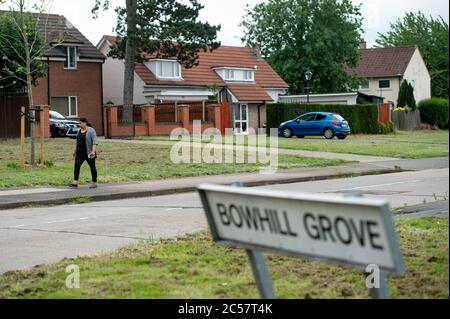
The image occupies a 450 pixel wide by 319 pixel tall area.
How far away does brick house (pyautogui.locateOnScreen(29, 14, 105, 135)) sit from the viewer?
4941 centimetres

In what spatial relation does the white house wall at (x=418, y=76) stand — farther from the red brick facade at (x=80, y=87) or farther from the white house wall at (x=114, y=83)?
the red brick facade at (x=80, y=87)

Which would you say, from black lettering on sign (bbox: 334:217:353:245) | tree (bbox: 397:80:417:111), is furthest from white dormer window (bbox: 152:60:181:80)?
black lettering on sign (bbox: 334:217:353:245)

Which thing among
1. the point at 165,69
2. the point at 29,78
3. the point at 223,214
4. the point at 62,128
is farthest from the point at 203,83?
the point at 223,214

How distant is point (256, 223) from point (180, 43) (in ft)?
143

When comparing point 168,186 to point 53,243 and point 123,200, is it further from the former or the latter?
point 53,243

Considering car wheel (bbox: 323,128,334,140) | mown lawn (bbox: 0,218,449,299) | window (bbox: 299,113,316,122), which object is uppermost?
window (bbox: 299,113,316,122)

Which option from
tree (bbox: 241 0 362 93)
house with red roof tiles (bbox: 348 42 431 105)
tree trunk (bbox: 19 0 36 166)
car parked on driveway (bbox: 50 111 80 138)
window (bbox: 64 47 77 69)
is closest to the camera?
tree trunk (bbox: 19 0 36 166)

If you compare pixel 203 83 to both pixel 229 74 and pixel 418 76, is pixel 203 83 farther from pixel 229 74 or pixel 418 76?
pixel 418 76

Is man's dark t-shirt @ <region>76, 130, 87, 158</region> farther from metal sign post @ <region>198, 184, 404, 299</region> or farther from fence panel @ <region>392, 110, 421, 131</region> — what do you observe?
fence panel @ <region>392, 110, 421, 131</region>

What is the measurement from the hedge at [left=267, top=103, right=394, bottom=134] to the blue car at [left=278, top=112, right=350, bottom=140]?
5.24m

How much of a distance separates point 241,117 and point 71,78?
12.4m

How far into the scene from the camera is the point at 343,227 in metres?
4.35

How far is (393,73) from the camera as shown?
8125cm
